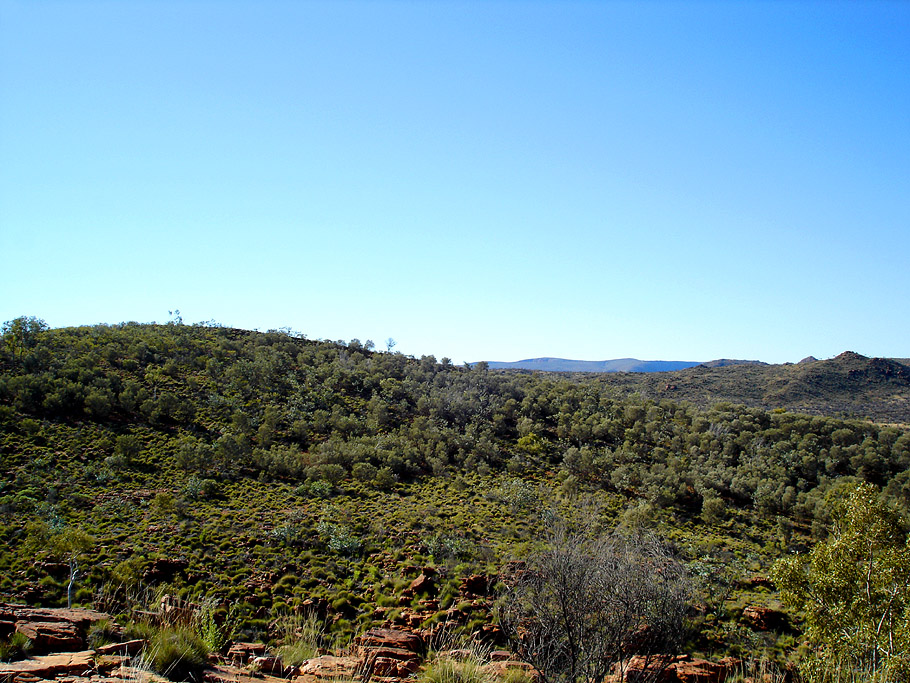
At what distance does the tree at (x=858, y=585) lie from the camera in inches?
308

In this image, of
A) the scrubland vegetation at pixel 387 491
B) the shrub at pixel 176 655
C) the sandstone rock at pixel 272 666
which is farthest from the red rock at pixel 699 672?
the shrub at pixel 176 655

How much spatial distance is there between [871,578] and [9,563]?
62.4 ft

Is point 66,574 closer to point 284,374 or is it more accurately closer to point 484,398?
point 284,374

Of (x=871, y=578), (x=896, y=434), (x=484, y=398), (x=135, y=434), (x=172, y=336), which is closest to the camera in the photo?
(x=871, y=578)

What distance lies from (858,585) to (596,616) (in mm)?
4836

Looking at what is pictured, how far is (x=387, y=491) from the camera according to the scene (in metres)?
21.3

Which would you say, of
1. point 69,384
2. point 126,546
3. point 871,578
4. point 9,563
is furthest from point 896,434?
point 69,384

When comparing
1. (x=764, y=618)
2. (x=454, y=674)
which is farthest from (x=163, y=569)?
(x=764, y=618)

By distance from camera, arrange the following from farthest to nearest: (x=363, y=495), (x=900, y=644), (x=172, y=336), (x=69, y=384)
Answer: (x=172, y=336) → (x=69, y=384) → (x=363, y=495) → (x=900, y=644)

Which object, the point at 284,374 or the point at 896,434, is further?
the point at 284,374

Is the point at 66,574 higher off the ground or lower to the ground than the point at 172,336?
lower

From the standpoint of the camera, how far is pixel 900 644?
277 inches

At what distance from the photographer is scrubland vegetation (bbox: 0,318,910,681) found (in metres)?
10.9

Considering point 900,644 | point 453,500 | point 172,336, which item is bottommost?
point 453,500
